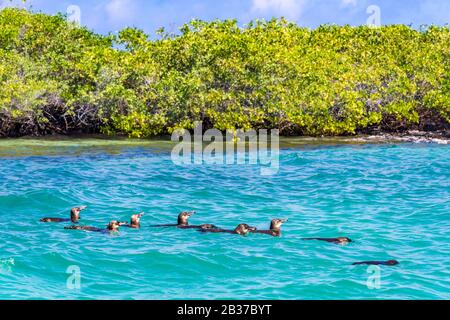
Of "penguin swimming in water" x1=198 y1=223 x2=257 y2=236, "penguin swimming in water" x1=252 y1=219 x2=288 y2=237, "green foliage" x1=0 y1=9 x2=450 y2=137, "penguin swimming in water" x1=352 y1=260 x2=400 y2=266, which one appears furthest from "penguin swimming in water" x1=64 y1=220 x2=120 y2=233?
"green foliage" x1=0 y1=9 x2=450 y2=137

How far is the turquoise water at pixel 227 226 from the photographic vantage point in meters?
9.40

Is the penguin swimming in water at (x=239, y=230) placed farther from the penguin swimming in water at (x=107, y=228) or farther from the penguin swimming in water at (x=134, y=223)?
the penguin swimming in water at (x=107, y=228)

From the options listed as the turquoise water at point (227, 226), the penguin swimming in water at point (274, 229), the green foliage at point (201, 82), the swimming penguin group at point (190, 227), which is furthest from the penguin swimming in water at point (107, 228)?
the green foliage at point (201, 82)

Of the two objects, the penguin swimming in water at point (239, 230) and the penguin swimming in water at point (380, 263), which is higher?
the penguin swimming in water at point (239, 230)

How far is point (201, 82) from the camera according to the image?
27172mm

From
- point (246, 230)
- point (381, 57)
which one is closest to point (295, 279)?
point (246, 230)

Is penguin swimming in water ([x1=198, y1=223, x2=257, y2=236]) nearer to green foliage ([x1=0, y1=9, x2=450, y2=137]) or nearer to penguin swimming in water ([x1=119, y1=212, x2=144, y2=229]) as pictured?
penguin swimming in water ([x1=119, y1=212, x2=144, y2=229])

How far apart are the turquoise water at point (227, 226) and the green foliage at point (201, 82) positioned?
4.97 meters

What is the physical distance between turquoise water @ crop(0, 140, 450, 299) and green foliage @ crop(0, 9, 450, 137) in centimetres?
497

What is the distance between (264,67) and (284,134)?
9.27 feet

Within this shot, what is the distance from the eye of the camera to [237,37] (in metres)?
27.8

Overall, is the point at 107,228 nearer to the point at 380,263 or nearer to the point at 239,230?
the point at 239,230

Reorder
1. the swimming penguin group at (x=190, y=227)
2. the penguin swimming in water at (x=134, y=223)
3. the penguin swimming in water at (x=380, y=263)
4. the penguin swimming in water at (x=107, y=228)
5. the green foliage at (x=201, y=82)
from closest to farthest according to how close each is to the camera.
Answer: the penguin swimming in water at (x=380, y=263) < the swimming penguin group at (x=190, y=227) < the penguin swimming in water at (x=107, y=228) < the penguin swimming in water at (x=134, y=223) < the green foliage at (x=201, y=82)

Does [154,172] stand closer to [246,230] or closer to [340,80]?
[246,230]
